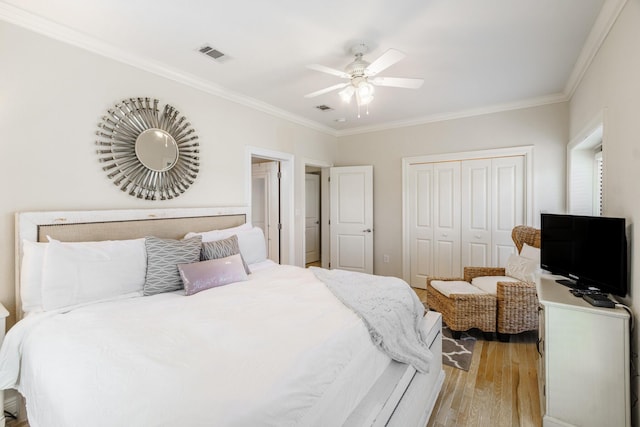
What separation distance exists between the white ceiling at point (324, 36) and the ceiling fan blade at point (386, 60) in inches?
10.1

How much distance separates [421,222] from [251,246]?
107 inches

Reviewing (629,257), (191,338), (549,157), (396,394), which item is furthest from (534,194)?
(191,338)

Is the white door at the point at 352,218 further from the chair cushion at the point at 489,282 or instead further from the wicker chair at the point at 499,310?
the wicker chair at the point at 499,310

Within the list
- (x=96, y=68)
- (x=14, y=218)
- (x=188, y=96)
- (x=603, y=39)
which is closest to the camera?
(x=14, y=218)

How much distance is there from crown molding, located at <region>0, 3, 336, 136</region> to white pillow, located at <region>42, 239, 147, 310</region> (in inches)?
58.4

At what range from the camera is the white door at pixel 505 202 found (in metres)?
3.92

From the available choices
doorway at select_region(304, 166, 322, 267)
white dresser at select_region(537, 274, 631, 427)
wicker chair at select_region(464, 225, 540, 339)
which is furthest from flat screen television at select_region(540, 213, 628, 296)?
doorway at select_region(304, 166, 322, 267)

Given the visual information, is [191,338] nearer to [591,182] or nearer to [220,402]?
[220,402]

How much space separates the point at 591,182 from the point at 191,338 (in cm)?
407

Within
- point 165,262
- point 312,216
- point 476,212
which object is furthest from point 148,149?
point 312,216

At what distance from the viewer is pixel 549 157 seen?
3736 mm

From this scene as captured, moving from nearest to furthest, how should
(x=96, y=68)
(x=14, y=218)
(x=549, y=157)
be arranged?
(x=14, y=218) < (x=96, y=68) < (x=549, y=157)

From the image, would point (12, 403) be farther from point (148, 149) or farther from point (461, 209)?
point (461, 209)

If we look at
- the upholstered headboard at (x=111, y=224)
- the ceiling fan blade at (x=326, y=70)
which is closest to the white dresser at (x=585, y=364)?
the ceiling fan blade at (x=326, y=70)
